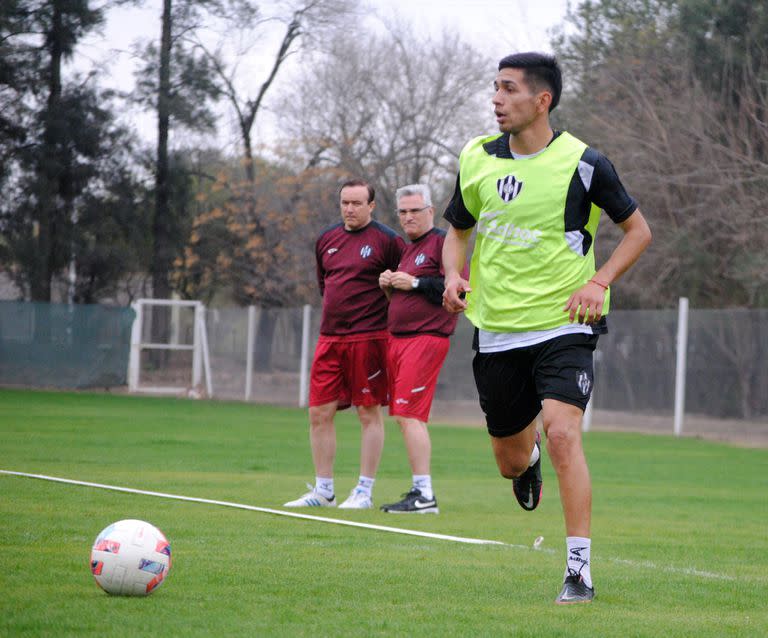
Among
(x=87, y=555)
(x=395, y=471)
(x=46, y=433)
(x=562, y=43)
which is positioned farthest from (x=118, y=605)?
(x=562, y=43)

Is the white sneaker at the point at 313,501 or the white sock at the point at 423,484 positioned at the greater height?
the white sock at the point at 423,484

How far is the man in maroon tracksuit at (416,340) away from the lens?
905cm

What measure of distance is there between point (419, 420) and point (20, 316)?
2531 cm

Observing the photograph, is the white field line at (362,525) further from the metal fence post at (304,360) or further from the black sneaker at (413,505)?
the metal fence post at (304,360)

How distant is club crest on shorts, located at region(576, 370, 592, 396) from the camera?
559cm

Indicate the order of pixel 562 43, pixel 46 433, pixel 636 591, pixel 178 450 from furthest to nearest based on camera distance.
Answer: pixel 562 43
pixel 46 433
pixel 178 450
pixel 636 591

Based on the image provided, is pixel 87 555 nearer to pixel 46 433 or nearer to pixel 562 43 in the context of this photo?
pixel 46 433

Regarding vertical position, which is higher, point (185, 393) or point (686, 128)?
point (686, 128)

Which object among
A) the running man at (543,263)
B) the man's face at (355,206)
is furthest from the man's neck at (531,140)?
the man's face at (355,206)

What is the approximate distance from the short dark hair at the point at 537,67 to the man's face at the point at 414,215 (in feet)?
10.8

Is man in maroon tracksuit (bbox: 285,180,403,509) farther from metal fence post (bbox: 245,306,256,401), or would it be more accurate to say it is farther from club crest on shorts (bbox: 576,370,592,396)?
metal fence post (bbox: 245,306,256,401)

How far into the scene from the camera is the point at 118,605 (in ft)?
16.0

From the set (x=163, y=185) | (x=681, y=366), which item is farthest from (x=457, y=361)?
(x=163, y=185)

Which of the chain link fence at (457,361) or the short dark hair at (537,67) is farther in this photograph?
A: the chain link fence at (457,361)
